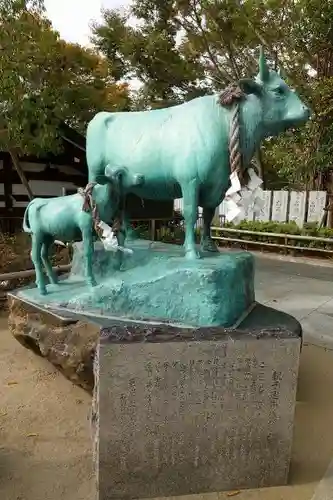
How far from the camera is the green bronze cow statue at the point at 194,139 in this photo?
2.51 meters

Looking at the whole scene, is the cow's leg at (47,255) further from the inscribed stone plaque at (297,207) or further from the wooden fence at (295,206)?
the inscribed stone plaque at (297,207)

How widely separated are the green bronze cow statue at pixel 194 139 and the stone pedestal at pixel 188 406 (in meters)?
0.92

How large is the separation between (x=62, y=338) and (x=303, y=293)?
4.44m

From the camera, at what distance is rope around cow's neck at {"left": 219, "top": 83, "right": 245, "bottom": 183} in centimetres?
250

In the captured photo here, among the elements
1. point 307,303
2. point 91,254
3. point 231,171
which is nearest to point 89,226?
point 91,254

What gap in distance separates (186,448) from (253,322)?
971mm

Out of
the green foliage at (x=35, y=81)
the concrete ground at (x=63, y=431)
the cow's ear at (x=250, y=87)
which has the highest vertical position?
Answer: the green foliage at (x=35, y=81)

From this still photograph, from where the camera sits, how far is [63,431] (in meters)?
2.86

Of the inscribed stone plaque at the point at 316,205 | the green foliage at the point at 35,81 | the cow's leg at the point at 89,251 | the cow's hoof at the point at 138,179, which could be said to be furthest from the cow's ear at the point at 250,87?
the inscribed stone plaque at the point at 316,205

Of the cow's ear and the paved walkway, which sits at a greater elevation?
the cow's ear

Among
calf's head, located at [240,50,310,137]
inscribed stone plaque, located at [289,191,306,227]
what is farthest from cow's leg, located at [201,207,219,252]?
inscribed stone plaque, located at [289,191,306,227]

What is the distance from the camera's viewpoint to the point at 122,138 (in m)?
2.99

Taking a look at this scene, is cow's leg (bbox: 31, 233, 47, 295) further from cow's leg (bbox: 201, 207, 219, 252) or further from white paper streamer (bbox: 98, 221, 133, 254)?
cow's leg (bbox: 201, 207, 219, 252)

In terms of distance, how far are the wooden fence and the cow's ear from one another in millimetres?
7449
